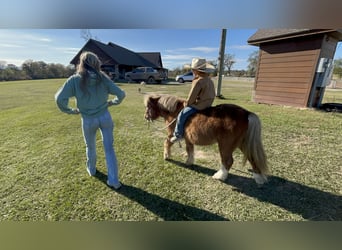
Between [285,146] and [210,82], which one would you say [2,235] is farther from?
[285,146]

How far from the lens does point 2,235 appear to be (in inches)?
51.3

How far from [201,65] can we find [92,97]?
136 cm

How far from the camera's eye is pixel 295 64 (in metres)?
6.32

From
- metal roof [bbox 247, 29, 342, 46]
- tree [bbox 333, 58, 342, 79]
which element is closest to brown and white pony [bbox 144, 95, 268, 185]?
metal roof [bbox 247, 29, 342, 46]

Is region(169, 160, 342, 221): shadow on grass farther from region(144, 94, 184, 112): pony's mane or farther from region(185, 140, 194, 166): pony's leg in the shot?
region(144, 94, 184, 112): pony's mane

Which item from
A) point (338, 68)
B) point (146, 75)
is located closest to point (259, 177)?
point (146, 75)

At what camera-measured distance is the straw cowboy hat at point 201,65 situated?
85.0 inches

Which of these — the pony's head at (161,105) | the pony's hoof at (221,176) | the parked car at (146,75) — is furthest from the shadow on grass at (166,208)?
the parked car at (146,75)

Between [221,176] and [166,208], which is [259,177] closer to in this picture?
[221,176]

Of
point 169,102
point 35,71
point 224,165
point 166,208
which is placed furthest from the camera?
point 35,71

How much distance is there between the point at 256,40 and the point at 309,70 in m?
2.31

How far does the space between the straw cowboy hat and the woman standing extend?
994 mm

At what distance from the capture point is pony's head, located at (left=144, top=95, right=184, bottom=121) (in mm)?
2656

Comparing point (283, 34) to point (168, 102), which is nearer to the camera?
point (168, 102)
